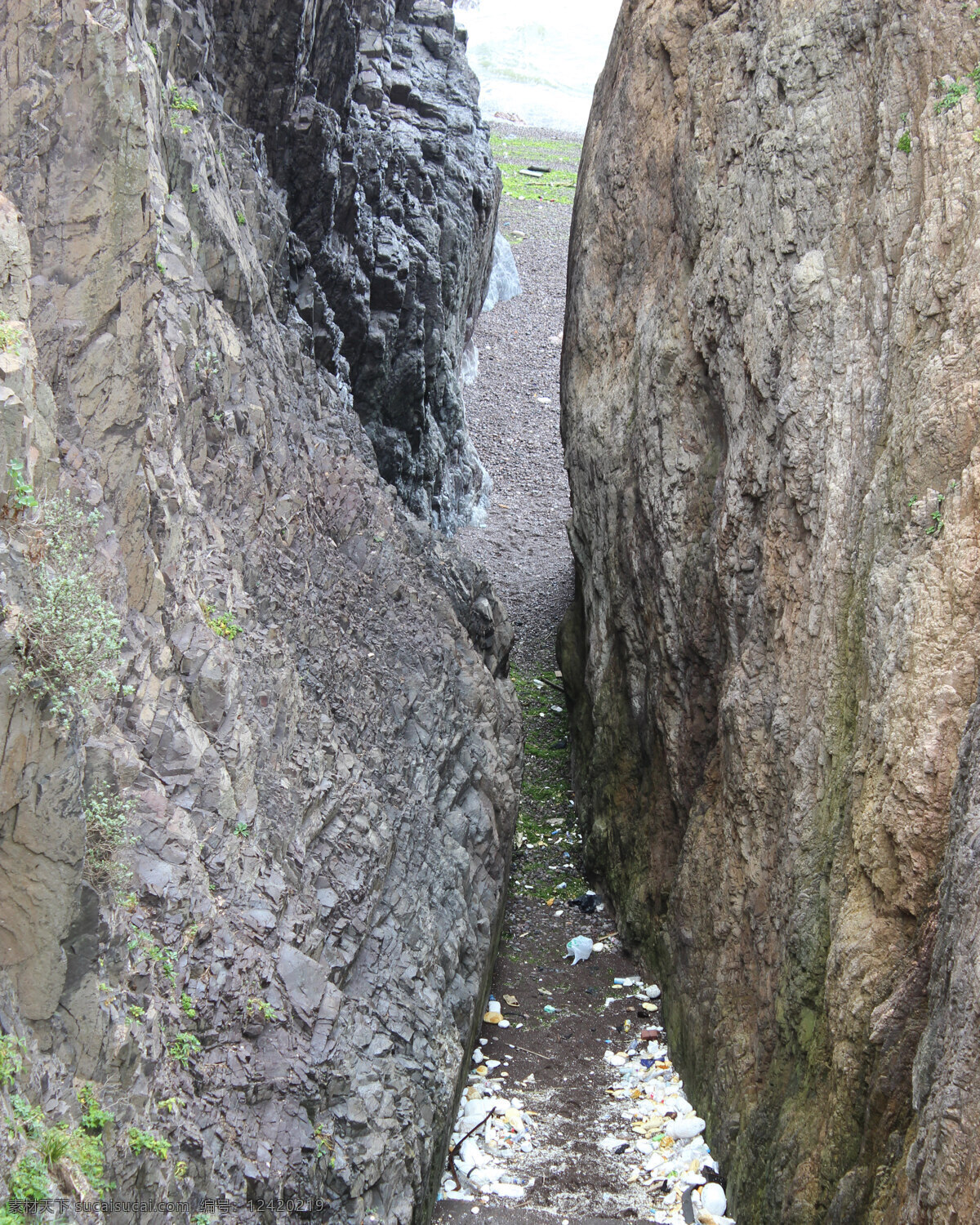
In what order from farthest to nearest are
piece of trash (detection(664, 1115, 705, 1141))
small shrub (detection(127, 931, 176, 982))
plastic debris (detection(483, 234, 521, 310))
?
plastic debris (detection(483, 234, 521, 310)), piece of trash (detection(664, 1115, 705, 1141)), small shrub (detection(127, 931, 176, 982))

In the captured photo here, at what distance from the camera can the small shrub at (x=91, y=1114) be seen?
14.3ft

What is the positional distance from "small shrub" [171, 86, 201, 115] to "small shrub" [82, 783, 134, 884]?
260 inches

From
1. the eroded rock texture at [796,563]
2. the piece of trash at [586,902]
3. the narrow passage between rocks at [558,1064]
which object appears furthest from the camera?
the piece of trash at [586,902]


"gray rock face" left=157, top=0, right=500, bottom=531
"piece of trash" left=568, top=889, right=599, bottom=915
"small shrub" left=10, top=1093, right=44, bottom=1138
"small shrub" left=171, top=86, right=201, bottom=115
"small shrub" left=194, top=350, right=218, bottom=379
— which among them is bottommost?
"small shrub" left=10, top=1093, right=44, bottom=1138

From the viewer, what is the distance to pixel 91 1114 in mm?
4379

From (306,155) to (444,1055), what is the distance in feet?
35.6

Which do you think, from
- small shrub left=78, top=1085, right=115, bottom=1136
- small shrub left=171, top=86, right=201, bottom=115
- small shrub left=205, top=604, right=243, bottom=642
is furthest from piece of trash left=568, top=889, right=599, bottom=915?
small shrub left=171, top=86, right=201, bottom=115

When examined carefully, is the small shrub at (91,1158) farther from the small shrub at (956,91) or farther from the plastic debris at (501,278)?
the plastic debris at (501,278)

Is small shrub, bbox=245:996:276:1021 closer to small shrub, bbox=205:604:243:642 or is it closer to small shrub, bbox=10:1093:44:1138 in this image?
small shrub, bbox=10:1093:44:1138

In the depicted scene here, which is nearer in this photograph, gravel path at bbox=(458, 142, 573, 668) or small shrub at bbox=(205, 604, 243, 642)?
small shrub at bbox=(205, 604, 243, 642)

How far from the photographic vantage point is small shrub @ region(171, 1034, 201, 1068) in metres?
5.27

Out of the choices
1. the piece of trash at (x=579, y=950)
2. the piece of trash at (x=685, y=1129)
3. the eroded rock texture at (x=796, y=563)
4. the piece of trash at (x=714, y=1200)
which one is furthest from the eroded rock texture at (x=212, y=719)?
the eroded rock texture at (x=796, y=563)

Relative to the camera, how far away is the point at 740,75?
9.13 metres

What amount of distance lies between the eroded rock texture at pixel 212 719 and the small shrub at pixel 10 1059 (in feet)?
0.25
